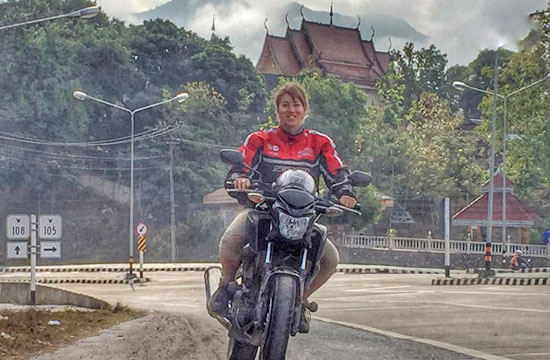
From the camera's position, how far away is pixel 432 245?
50594 millimetres

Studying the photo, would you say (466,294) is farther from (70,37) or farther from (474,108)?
(474,108)

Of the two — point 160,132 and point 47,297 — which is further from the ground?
point 160,132

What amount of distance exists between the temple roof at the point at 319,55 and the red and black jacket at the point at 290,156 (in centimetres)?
6851

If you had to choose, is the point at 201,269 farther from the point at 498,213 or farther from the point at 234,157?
the point at 234,157

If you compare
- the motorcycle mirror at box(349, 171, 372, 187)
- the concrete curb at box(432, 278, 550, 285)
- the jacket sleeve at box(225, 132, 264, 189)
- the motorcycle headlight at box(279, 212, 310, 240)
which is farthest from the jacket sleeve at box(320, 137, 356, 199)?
the concrete curb at box(432, 278, 550, 285)

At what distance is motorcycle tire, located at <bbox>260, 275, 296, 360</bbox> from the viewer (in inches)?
234

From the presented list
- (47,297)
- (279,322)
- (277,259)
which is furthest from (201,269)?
(279,322)

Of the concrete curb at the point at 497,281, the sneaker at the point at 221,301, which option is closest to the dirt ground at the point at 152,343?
the sneaker at the point at 221,301

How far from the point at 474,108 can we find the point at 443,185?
57.2ft

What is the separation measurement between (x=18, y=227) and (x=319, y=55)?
195 feet

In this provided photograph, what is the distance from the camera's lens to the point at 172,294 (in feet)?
88.3

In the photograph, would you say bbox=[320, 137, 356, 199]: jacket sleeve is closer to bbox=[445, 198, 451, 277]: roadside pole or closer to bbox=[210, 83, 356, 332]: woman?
bbox=[210, 83, 356, 332]: woman

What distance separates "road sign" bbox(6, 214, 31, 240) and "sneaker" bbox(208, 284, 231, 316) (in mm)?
13890

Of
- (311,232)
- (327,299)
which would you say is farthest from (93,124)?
(311,232)
